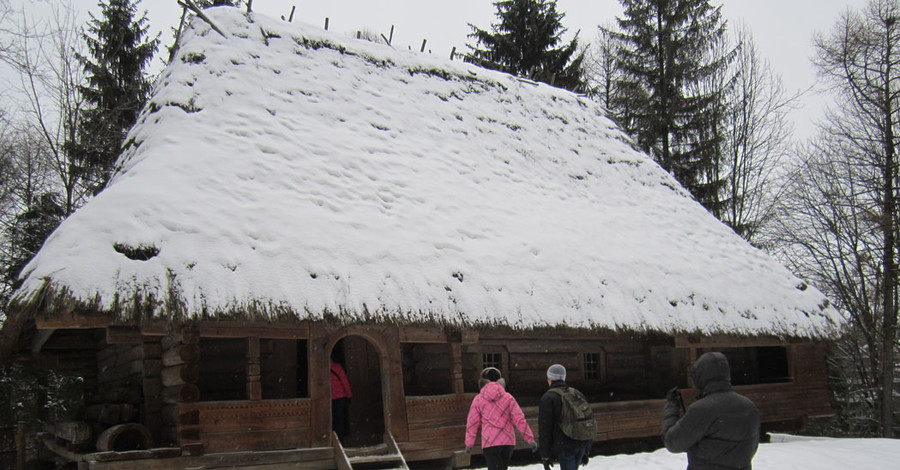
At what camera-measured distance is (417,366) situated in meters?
10.4

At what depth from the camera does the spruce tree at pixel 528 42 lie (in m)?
24.6

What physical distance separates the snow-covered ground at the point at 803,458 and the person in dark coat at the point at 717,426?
4.59 metres

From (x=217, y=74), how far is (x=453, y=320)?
556cm

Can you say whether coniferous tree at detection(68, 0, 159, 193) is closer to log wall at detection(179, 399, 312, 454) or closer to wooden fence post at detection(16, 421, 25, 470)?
wooden fence post at detection(16, 421, 25, 470)

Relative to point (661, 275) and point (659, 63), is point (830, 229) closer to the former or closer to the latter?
point (659, 63)

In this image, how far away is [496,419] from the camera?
670 centimetres

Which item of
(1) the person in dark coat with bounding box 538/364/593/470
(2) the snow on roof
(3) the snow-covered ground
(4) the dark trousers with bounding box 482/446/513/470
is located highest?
(2) the snow on roof

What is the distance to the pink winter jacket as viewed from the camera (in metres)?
6.68

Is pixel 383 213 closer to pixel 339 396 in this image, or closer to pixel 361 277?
pixel 361 277

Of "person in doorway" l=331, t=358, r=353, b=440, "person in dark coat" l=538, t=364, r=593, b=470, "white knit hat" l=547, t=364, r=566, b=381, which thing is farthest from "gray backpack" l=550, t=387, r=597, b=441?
"person in doorway" l=331, t=358, r=353, b=440

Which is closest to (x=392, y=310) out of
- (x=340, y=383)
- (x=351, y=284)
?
(x=351, y=284)

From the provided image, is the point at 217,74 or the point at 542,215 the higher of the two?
the point at 217,74

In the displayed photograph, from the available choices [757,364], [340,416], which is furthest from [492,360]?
[757,364]

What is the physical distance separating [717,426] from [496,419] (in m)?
2.80
